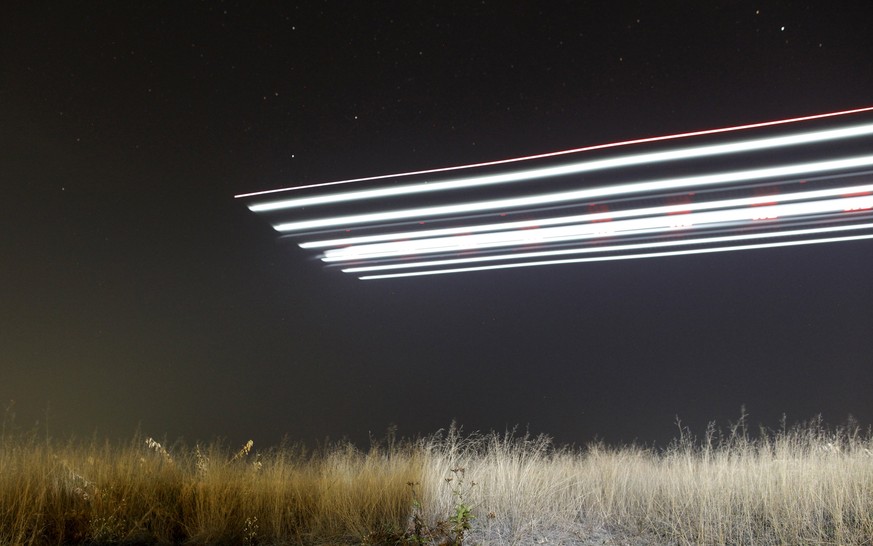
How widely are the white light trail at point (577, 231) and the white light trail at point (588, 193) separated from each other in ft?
0.50

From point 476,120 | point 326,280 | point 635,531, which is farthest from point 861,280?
point 326,280

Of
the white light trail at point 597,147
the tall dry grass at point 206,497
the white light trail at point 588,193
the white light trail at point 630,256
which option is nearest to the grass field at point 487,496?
the tall dry grass at point 206,497

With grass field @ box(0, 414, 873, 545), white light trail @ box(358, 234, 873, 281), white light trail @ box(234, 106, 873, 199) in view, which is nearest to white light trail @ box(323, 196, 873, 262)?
white light trail @ box(358, 234, 873, 281)

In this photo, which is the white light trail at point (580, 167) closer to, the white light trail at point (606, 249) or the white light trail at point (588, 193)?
the white light trail at point (588, 193)

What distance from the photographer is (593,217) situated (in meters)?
3.71

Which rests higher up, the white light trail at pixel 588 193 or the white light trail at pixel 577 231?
the white light trail at pixel 588 193

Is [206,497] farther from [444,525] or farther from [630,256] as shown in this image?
[630,256]

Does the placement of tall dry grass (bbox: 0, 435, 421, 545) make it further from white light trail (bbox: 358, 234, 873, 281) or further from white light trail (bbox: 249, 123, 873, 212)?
white light trail (bbox: 249, 123, 873, 212)

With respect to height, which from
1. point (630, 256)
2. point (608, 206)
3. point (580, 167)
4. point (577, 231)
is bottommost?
point (630, 256)

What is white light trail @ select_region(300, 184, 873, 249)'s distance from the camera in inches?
134

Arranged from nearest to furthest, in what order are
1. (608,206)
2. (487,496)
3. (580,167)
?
(487,496), (608,206), (580,167)

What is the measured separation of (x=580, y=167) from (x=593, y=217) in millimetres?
314

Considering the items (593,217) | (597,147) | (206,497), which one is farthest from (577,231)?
(206,497)

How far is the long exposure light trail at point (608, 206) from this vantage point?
11.3 ft
